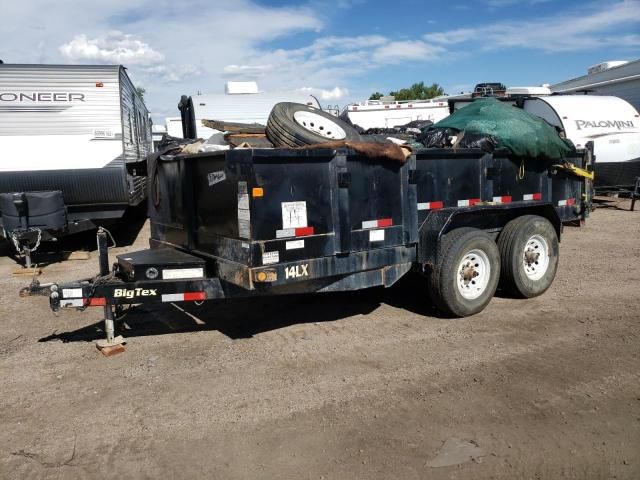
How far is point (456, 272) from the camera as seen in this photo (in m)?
5.73

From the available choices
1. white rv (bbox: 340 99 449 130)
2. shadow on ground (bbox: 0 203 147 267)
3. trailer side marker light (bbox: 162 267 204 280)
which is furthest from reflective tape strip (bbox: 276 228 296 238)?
white rv (bbox: 340 99 449 130)

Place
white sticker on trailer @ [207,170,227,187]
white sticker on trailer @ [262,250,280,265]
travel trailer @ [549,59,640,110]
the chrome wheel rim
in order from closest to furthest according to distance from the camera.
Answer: white sticker on trailer @ [262,250,280,265], white sticker on trailer @ [207,170,227,187], the chrome wheel rim, travel trailer @ [549,59,640,110]

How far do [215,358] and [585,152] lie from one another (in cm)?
525

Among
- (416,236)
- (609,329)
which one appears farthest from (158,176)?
(609,329)

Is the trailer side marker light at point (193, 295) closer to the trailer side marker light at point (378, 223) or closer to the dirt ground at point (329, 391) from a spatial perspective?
the dirt ground at point (329, 391)

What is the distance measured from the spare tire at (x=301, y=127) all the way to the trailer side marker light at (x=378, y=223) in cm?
77

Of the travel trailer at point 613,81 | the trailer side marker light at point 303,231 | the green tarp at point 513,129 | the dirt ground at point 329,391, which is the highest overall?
the travel trailer at point 613,81

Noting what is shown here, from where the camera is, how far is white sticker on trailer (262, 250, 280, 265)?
4.55 metres

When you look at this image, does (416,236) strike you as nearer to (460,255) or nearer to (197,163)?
(460,255)

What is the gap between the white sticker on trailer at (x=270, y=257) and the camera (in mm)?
4555

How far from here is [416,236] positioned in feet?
18.4

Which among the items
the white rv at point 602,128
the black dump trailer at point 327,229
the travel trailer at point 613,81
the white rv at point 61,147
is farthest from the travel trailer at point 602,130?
the white rv at point 61,147

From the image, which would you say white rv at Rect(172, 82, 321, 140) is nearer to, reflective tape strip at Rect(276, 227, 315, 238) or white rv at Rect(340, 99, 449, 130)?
white rv at Rect(340, 99, 449, 130)

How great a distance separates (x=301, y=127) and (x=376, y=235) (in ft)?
3.82
